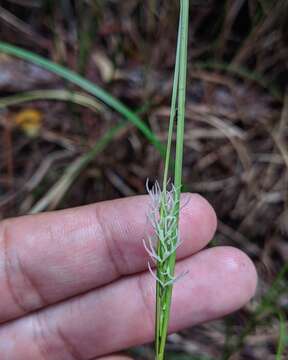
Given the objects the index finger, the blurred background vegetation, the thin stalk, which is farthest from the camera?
the blurred background vegetation

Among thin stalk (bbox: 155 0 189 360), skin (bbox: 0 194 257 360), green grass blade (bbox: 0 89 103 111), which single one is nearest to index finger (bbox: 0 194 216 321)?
skin (bbox: 0 194 257 360)

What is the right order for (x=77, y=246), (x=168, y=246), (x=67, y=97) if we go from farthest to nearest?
(x=67, y=97), (x=77, y=246), (x=168, y=246)

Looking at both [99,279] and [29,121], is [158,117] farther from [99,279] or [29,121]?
[99,279]

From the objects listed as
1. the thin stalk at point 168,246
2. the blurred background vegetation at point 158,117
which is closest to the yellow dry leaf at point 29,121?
the blurred background vegetation at point 158,117

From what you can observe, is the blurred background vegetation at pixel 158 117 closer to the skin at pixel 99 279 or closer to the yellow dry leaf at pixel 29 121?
the yellow dry leaf at pixel 29 121

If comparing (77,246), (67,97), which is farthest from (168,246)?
(67,97)

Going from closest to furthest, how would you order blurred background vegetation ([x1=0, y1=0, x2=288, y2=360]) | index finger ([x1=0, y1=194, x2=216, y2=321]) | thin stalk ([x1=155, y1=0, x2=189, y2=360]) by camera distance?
thin stalk ([x1=155, y1=0, x2=189, y2=360]) < index finger ([x1=0, y1=194, x2=216, y2=321]) < blurred background vegetation ([x1=0, y1=0, x2=288, y2=360])

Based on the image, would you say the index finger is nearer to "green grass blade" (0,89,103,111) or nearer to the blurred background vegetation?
the blurred background vegetation

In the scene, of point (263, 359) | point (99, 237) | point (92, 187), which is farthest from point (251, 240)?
point (99, 237)
